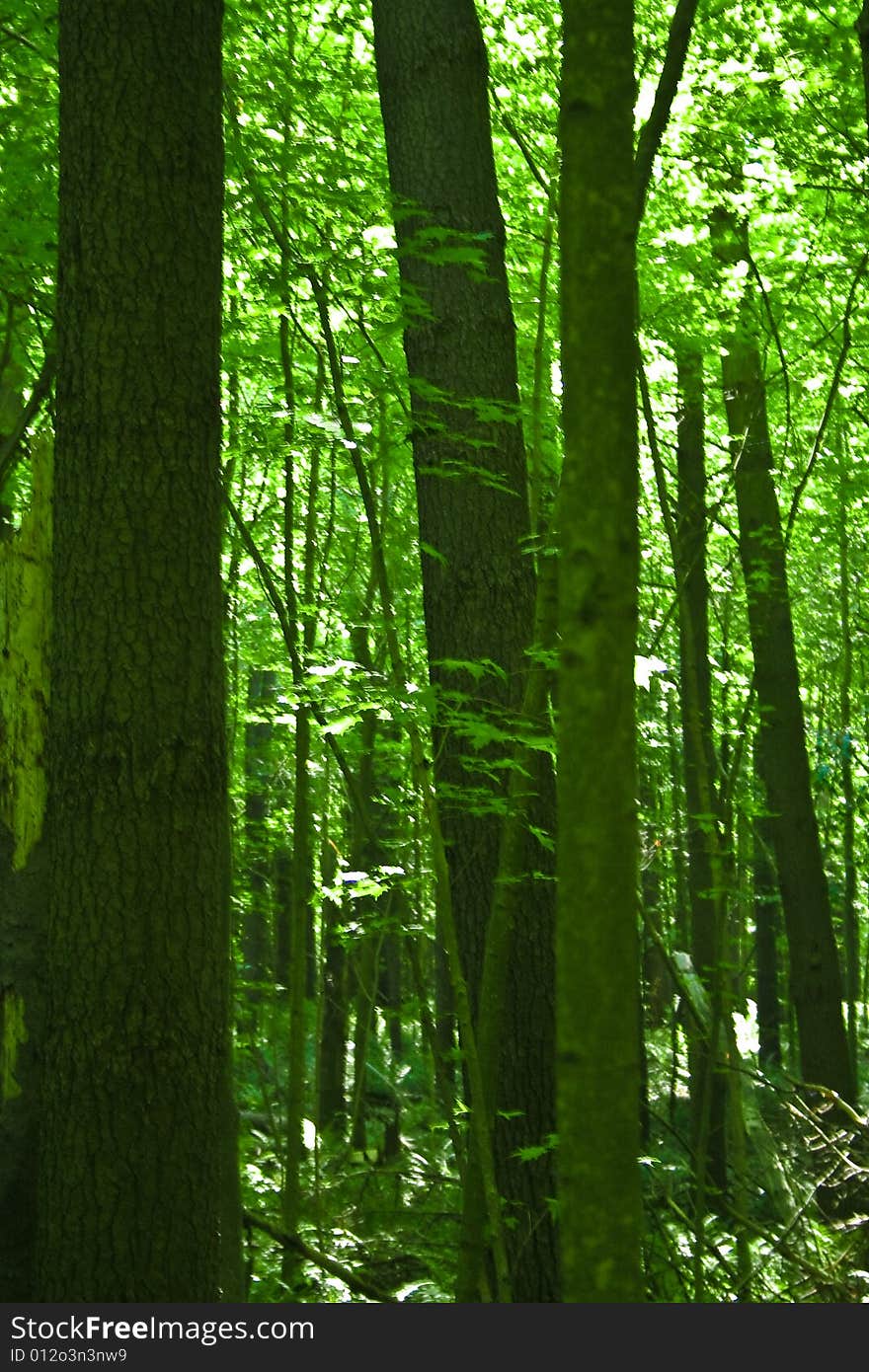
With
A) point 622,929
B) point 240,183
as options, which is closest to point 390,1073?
point 240,183

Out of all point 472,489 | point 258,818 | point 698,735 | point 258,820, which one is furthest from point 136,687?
point 258,818

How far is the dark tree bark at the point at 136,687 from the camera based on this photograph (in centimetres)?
328

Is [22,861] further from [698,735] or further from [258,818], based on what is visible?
[258,818]

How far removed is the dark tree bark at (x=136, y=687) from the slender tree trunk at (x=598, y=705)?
1.46 metres

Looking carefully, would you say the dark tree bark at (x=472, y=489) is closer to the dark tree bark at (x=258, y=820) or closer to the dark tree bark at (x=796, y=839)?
the dark tree bark at (x=258, y=820)

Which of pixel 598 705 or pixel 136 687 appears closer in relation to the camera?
pixel 598 705

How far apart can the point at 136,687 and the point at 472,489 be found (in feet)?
7.30

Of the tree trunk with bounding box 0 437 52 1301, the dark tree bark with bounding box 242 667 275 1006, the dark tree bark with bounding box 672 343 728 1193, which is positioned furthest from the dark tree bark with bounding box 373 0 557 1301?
the tree trunk with bounding box 0 437 52 1301

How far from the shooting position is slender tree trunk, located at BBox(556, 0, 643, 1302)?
210 cm

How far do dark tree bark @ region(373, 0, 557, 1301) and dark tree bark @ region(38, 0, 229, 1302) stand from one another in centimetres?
107

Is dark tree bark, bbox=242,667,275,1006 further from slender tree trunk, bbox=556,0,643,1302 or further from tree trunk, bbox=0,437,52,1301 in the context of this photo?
slender tree trunk, bbox=556,0,643,1302

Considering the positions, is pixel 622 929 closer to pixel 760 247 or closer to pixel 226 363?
pixel 226 363

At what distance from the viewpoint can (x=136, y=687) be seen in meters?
3.37

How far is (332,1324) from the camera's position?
3.16 m
